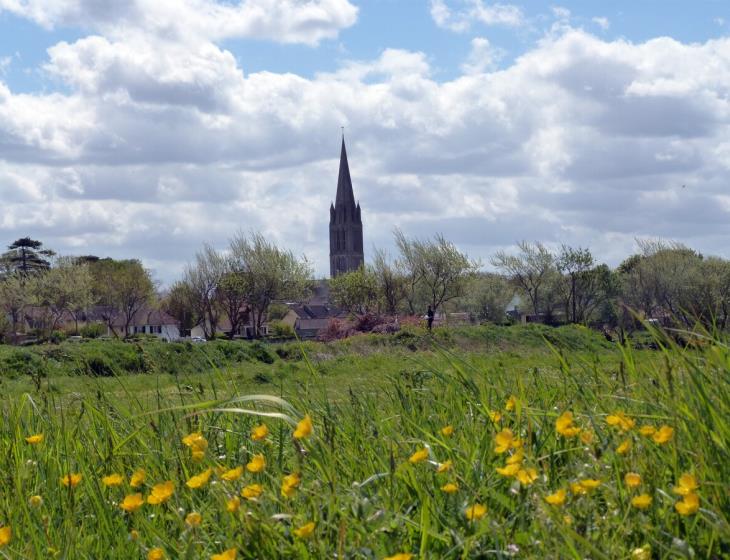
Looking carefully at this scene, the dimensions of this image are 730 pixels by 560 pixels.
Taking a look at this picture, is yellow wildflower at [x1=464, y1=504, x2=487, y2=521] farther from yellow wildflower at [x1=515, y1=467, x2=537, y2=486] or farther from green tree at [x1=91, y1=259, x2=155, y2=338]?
green tree at [x1=91, y1=259, x2=155, y2=338]

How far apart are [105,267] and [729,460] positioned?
239 ft

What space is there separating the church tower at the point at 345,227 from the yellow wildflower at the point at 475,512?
4723 inches

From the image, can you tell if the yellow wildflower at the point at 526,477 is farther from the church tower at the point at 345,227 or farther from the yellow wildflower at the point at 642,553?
the church tower at the point at 345,227

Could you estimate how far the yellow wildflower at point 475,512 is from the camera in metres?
2.12

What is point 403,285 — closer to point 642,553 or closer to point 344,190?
point 642,553

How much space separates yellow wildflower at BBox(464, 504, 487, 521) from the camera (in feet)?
6.97

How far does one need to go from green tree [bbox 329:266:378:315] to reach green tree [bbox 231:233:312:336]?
7.98 ft

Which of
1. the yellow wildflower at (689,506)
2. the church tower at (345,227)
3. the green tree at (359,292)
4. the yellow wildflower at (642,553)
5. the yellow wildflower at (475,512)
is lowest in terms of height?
the yellow wildflower at (642,553)

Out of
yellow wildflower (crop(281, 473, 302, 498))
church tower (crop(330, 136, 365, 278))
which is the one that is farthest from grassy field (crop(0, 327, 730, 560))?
church tower (crop(330, 136, 365, 278))

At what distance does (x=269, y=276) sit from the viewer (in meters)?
54.2

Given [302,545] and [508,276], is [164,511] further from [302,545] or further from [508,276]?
[508,276]

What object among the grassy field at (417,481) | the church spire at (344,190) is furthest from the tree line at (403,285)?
the church spire at (344,190)

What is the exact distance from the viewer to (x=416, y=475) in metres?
2.72

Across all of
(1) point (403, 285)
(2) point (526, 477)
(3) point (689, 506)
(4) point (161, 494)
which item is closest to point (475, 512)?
(2) point (526, 477)
